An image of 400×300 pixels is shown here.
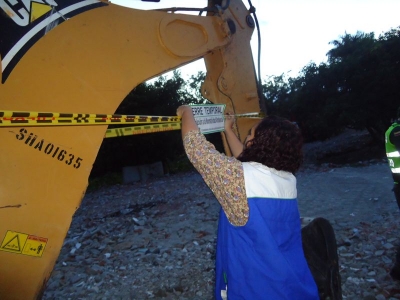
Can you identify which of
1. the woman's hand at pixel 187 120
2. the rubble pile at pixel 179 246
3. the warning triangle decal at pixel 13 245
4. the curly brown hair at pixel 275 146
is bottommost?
the rubble pile at pixel 179 246

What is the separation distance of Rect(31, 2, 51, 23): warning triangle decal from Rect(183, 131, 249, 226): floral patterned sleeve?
30.9 inches

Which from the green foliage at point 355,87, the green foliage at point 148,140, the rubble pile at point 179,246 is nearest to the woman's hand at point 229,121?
the rubble pile at point 179,246

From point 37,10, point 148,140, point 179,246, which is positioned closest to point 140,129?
point 37,10

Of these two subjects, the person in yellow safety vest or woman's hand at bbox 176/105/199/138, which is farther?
the person in yellow safety vest

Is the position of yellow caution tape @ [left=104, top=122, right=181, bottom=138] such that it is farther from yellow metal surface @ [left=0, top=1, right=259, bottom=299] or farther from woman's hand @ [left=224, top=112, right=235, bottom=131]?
woman's hand @ [left=224, top=112, right=235, bottom=131]

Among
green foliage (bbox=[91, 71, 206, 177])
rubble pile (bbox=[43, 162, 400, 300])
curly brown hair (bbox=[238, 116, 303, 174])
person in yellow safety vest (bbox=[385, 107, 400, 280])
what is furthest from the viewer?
green foliage (bbox=[91, 71, 206, 177])

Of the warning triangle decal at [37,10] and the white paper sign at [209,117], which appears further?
the white paper sign at [209,117]

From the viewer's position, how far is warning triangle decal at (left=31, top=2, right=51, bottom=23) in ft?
4.37

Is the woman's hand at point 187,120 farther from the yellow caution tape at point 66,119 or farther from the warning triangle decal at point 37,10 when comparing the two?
the warning triangle decal at point 37,10

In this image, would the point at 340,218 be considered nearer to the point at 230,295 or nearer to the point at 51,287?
the point at 51,287

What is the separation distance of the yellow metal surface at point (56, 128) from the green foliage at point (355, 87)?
61.7ft

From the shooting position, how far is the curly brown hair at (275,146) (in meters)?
1.66

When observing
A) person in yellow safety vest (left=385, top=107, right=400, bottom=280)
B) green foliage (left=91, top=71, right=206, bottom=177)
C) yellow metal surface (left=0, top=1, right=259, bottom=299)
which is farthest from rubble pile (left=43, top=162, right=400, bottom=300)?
green foliage (left=91, top=71, right=206, bottom=177)

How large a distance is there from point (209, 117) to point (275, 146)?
0.49 meters
